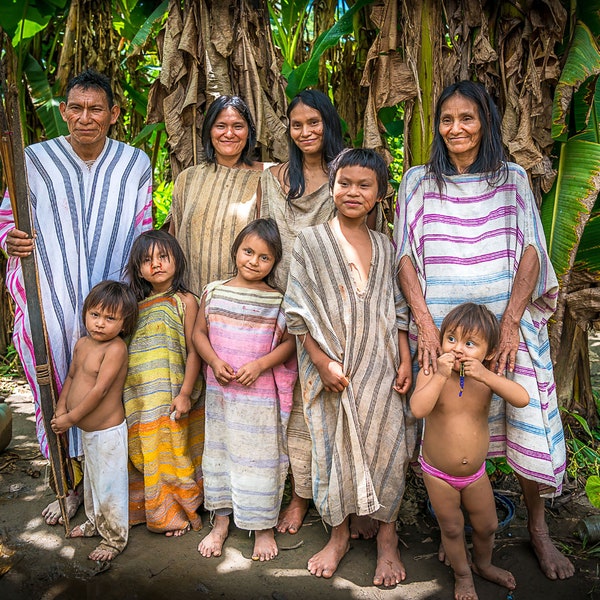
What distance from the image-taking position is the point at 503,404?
255 cm

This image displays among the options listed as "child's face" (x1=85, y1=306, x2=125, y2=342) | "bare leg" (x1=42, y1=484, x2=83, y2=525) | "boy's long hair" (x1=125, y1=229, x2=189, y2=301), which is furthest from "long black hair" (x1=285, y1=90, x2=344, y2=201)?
"bare leg" (x1=42, y1=484, x2=83, y2=525)

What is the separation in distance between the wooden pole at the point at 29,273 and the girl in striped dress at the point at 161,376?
32 cm

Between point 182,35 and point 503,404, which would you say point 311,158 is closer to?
point 182,35

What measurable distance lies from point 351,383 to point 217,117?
4.51 ft

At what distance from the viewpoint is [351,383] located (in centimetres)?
251

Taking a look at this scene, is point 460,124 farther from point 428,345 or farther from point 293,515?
point 293,515

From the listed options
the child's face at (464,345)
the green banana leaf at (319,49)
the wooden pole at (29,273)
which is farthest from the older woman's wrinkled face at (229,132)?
the child's face at (464,345)

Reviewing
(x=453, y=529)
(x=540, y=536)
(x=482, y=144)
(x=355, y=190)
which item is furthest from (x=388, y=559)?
(x=482, y=144)

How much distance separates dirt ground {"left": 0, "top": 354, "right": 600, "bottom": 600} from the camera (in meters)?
2.44

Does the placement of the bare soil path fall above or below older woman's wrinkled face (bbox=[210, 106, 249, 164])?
below

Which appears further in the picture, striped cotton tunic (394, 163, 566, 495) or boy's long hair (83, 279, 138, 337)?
boy's long hair (83, 279, 138, 337)

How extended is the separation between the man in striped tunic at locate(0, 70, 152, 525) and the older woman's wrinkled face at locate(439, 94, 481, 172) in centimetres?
150

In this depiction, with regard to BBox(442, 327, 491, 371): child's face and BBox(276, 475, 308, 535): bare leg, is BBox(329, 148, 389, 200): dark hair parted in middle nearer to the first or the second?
BBox(442, 327, 491, 371): child's face

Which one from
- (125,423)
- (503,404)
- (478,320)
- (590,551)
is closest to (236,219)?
(125,423)
